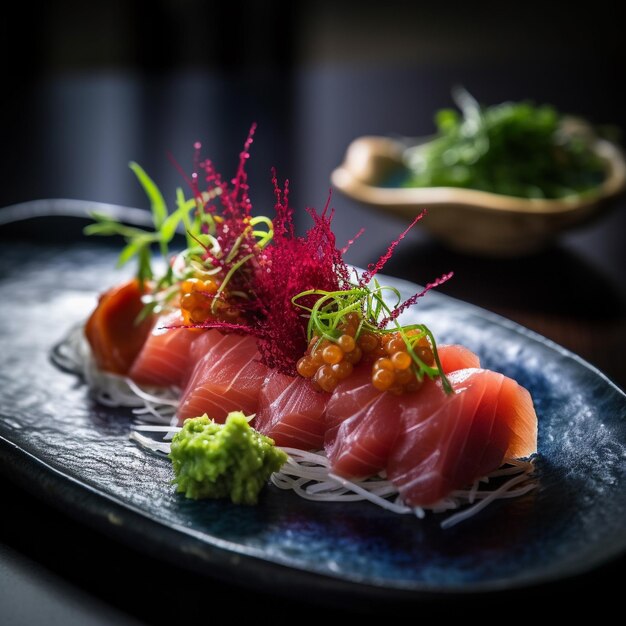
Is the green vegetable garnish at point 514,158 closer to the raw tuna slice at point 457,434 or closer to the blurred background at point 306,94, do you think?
the blurred background at point 306,94

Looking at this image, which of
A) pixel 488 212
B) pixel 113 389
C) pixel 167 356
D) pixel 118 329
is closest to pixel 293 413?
→ pixel 167 356

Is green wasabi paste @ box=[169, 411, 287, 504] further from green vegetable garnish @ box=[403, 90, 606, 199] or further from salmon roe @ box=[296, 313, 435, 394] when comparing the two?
green vegetable garnish @ box=[403, 90, 606, 199]

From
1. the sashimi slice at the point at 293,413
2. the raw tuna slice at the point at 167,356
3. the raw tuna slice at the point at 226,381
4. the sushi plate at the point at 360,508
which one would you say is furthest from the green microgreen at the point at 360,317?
the raw tuna slice at the point at 167,356

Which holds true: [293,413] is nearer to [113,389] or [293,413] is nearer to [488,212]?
[113,389]

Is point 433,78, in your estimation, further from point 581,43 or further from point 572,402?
point 572,402

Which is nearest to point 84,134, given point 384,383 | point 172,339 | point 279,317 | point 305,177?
point 305,177

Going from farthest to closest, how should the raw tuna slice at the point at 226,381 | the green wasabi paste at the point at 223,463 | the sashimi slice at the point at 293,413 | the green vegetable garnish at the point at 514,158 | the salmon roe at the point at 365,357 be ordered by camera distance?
the green vegetable garnish at the point at 514,158, the raw tuna slice at the point at 226,381, the sashimi slice at the point at 293,413, the salmon roe at the point at 365,357, the green wasabi paste at the point at 223,463
